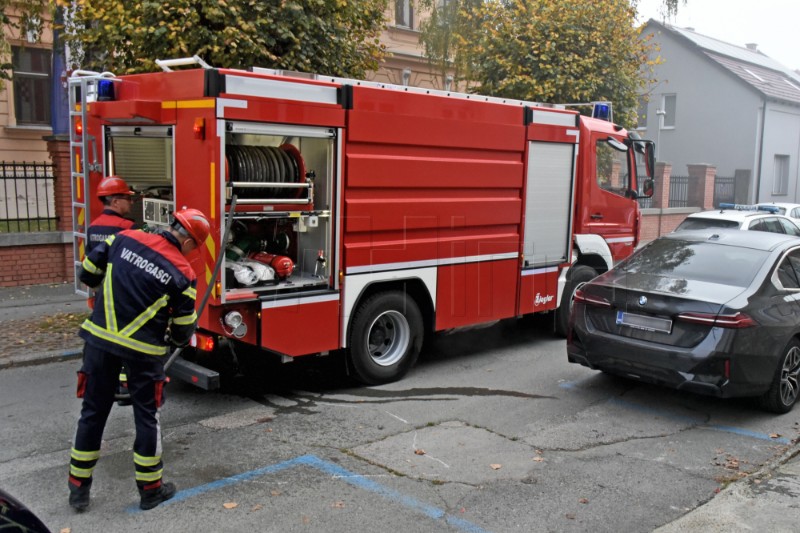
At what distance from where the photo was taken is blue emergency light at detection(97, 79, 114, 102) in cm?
623

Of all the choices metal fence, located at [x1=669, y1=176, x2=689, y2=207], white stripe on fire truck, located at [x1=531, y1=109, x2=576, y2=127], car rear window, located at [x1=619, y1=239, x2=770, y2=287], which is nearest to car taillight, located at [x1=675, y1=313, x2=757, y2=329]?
car rear window, located at [x1=619, y1=239, x2=770, y2=287]

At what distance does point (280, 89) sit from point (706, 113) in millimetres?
27777

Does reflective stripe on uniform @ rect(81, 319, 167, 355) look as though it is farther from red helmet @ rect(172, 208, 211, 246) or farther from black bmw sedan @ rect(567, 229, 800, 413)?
black bmw sedan @ rect(567, 229, 800, 413)

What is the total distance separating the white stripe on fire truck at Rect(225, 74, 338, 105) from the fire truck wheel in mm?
4174

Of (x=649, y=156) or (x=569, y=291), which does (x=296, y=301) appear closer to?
(x=569, y=291)

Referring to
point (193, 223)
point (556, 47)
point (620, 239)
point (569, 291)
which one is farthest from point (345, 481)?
point (556, 47)

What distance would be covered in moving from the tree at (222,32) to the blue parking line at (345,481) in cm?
519

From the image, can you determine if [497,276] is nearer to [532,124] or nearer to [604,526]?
[532,124]

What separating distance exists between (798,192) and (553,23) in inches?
921

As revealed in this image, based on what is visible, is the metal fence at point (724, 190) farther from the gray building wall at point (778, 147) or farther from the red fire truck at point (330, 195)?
the red fire truck at point (330, 195)

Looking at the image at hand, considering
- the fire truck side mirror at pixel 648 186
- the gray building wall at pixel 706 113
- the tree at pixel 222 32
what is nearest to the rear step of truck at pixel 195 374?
the tree at pixel 222 32

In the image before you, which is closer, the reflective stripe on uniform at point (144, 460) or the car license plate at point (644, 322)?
the reflective stripe on uniform at point (144, 460)

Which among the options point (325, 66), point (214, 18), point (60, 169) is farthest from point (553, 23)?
point (60, 169)

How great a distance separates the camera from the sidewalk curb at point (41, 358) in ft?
24.0
